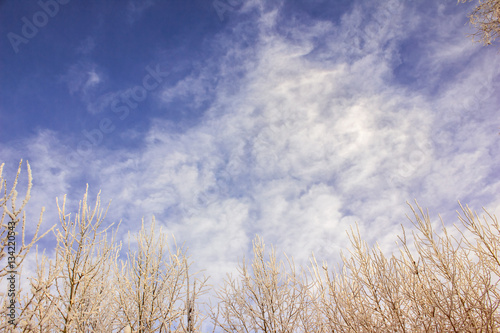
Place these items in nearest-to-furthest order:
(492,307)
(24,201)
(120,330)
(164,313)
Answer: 1. (24,201)
2. (492,307)
3. (120,330)
4. (164,313)

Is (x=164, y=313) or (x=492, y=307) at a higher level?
(x=164, y=313)

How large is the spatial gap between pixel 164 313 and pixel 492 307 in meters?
7.28

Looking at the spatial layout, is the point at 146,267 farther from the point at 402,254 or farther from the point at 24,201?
the point at 402,254

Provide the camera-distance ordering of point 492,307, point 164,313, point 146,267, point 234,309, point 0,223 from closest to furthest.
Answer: point 0,223 → point 492,307 → point 164,313 → point 146,267 → point 234,309

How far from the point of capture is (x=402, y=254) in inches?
305

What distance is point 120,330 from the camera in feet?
23.2

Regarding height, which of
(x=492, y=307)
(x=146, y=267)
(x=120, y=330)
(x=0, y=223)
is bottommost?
(x=492, y=307)

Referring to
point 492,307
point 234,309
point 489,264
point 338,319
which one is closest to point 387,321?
point 338,319

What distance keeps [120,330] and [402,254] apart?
24.0 feet

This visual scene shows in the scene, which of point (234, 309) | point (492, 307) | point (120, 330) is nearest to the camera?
point (492, 307)

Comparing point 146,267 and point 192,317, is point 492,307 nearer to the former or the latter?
point 192,317

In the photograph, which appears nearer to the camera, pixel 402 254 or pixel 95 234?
pixel 95 234

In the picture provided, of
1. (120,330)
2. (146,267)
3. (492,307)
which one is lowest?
(492,307)

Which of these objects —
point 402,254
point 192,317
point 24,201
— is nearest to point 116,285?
point 192,317
